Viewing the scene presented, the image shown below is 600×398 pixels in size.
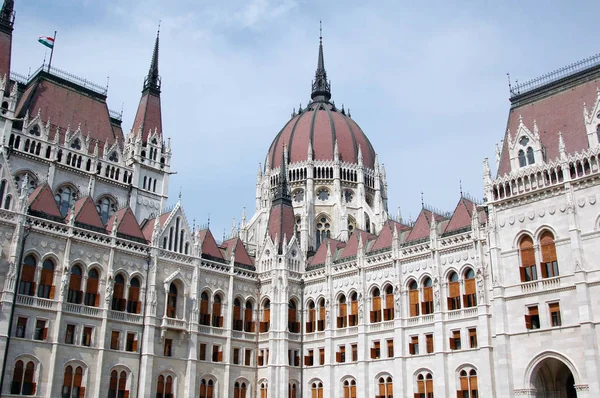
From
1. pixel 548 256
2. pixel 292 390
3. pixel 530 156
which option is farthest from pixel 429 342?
pixel 530 156

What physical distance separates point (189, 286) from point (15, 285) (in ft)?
41.6

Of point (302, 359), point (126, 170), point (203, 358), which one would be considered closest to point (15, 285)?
point (203, 358)

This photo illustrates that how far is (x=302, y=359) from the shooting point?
5053cm

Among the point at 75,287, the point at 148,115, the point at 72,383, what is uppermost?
the point at 148,115

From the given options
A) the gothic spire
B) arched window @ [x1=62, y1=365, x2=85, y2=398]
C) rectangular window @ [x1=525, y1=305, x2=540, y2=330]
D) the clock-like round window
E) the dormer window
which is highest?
the gothic spire

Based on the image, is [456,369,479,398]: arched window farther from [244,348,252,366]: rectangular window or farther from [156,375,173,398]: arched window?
[156,375,173,398]: arched window

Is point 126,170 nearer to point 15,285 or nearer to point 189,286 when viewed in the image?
point 189,286

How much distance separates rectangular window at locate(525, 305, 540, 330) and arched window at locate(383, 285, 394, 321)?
11650 millimetres

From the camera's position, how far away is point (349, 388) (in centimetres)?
4669

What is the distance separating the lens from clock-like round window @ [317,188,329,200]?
226 ft

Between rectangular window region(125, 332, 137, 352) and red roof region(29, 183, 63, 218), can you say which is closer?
red roof region(29, 183, 63, 218)

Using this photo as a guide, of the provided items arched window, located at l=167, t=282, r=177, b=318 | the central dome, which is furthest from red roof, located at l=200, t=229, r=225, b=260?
the central dome

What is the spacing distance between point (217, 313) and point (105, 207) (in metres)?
13.1

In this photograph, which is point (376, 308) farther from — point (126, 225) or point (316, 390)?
point (126, 225)
